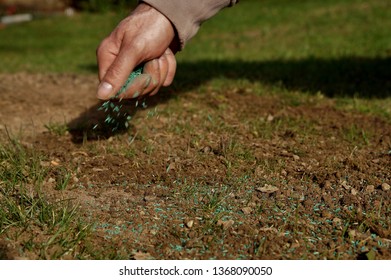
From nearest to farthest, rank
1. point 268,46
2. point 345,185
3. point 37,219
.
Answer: point 37,219 < point 345,185 < point 268,46

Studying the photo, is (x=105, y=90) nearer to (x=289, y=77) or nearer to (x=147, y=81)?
(x=147, y=81)

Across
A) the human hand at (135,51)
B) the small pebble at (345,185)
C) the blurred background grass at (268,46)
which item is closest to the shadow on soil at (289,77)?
the blurred background grass at (268,46)

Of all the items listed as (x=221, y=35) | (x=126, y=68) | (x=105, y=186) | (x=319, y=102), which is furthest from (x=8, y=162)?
(x=221, y=35)

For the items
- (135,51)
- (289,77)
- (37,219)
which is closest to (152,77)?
(135,51)

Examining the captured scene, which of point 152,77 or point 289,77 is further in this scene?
point 289,77

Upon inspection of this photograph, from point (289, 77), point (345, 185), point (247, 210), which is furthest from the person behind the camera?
point (289, 77)

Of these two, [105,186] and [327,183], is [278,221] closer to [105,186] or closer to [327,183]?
[327,183]

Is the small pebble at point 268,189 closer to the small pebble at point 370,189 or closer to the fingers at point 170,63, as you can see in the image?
the small pebble at point 370,189
